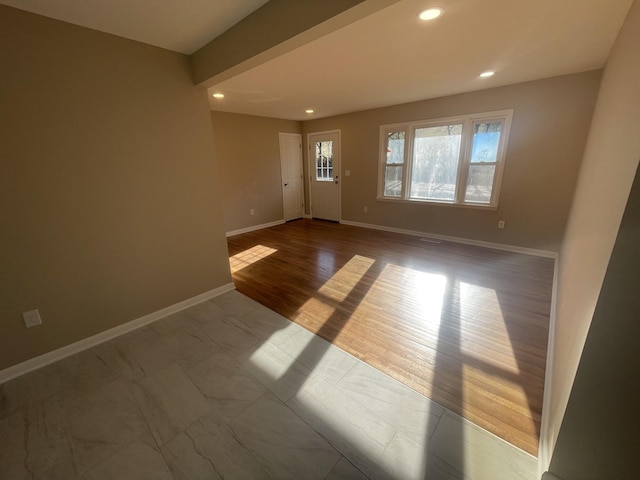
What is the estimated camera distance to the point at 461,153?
412cm

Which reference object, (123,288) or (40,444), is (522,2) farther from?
(40,444)

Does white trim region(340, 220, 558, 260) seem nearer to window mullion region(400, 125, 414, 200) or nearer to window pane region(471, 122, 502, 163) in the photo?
window mullion region(400, 125, 414, 200)

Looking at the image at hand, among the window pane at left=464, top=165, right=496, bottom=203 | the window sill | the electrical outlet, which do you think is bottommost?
the electrical outlet

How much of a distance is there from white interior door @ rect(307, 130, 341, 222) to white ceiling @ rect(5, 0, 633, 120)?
2.17m

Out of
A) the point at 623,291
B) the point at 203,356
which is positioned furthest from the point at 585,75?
the point at 203,356

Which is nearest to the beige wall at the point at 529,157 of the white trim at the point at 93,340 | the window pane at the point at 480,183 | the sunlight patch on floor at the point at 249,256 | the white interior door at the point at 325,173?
the window pane at the point at 480,183

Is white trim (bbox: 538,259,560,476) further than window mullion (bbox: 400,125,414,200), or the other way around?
window mullion (bbox: 400,125,414,200)

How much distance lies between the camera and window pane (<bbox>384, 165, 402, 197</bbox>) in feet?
16.3

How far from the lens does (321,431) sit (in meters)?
1.38

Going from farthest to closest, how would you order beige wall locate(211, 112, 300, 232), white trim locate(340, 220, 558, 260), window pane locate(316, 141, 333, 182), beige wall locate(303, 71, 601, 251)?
window pane locate(316, 141, 333, 182) < beige wall locate(211, 112, 300, 232) < white trim locate(340, 220, 558, 260) < beige wall locate(303, 71, 601, 251)

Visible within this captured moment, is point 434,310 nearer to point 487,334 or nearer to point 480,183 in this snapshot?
point 487,334

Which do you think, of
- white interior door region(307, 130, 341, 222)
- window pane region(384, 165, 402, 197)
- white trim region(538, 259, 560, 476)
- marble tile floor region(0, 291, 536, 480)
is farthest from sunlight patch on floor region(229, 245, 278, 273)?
white trim region(538, 259, 560, 476)

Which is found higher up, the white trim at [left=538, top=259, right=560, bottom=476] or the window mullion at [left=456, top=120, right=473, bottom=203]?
the window mullion at [left=456, top=120, right=473, bottom=203]

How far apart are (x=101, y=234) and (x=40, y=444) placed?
1.36 metres
